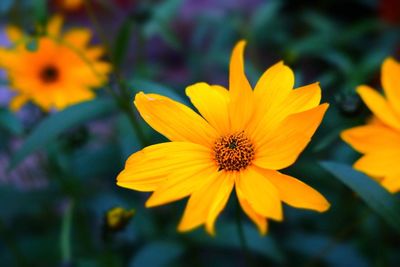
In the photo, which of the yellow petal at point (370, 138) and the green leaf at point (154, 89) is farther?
the green leaf at point (154, 89)

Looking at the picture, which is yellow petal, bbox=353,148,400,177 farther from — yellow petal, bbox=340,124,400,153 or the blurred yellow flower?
the blurred yellow flower

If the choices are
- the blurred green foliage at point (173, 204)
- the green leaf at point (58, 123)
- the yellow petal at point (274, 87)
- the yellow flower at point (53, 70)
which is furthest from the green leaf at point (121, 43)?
the yellow petal at point (274, 87)

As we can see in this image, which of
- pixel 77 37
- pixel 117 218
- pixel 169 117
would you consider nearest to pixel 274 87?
pixel 169 117

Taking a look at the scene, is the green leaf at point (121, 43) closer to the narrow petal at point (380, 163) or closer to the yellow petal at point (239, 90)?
the yellow petal at point (239, 90)

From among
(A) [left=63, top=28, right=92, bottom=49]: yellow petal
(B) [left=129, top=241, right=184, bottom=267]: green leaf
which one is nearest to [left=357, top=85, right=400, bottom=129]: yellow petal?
(B) [left=129, top=241, right=184, bottom=267]: green leaf

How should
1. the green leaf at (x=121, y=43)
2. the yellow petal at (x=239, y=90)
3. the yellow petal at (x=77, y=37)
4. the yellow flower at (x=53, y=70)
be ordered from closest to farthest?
the yellow petal at (x=239, y=90) → the green leaf at (x=121, y=43) → the yellow flower at (x=53, y=70) → the yellow petal at (x=77, y=37)

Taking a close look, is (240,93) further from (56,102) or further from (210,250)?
(210,250)
